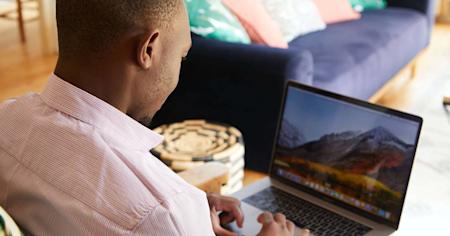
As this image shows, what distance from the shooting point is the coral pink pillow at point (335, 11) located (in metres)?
3.32

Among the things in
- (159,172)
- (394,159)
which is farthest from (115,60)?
(394,159)

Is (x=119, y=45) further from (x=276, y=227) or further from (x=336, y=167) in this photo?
(x=336, y=167)

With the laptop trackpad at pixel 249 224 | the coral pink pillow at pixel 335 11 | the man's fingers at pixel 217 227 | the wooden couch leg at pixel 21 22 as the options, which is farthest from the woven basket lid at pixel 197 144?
the wooden couch leg at pixel 21 22

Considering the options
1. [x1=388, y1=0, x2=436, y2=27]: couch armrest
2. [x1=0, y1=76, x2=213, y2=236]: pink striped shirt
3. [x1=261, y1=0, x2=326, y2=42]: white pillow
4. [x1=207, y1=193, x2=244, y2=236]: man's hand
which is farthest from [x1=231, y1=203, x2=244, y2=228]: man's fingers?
[x1=388, y1=0, x2=436, y2=27]: couch armrest

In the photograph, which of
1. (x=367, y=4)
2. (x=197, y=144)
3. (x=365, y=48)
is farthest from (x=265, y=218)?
(x=367, y=4)

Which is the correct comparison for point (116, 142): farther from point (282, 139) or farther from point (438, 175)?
point (438, 175)

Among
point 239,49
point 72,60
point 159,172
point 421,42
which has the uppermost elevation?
point 72,60

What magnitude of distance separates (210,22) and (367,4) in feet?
5.01

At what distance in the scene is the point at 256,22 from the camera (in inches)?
102

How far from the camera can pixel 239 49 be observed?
2316mm

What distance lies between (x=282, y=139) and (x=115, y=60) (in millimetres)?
687

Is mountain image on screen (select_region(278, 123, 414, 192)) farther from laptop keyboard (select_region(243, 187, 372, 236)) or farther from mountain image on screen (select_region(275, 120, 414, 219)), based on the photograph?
laptop keyboard (select_region(243, 187, 372, 236))

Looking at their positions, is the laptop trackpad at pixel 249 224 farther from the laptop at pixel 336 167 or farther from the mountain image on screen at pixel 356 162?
the mountain image on screen at pixel 356 162

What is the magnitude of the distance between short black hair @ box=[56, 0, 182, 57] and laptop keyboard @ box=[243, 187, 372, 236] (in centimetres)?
62
